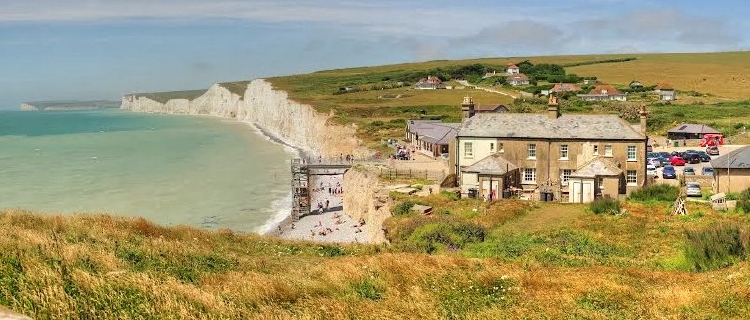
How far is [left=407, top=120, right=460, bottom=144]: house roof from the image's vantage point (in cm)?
5778

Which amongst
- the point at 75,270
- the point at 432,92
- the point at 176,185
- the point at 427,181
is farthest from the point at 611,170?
the point at 432,92

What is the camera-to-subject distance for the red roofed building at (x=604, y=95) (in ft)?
343

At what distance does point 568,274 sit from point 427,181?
3198cm

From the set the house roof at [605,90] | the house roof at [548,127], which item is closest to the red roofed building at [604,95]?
the house roof at [605,90]

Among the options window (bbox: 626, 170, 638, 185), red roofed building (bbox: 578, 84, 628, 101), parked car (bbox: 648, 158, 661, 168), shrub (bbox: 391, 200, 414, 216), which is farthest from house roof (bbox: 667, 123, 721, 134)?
shrub (bbox: 391, 200, 414, 216)

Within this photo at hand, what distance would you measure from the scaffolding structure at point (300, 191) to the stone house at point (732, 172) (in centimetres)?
2736

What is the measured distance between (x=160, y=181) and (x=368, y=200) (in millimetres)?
33488

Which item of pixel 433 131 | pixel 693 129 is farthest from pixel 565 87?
pixel 433 131

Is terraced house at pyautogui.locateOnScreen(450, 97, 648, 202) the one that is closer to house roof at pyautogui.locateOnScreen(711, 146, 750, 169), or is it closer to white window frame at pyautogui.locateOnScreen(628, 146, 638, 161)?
white window frame at pyautogui.locateOnScreen(628, 146, 638, 161)

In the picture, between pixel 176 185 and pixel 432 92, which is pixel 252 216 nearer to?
pixel 176 185

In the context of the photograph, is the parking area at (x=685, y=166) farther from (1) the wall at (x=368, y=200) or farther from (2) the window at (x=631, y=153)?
(1) the wall at (x=368, y=200)

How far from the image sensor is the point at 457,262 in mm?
15008

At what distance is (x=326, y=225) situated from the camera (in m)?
46.6

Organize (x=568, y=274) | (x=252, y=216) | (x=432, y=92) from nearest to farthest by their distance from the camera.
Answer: (x=568, y=274), (x=252, y=216), (x=432, y=92)
